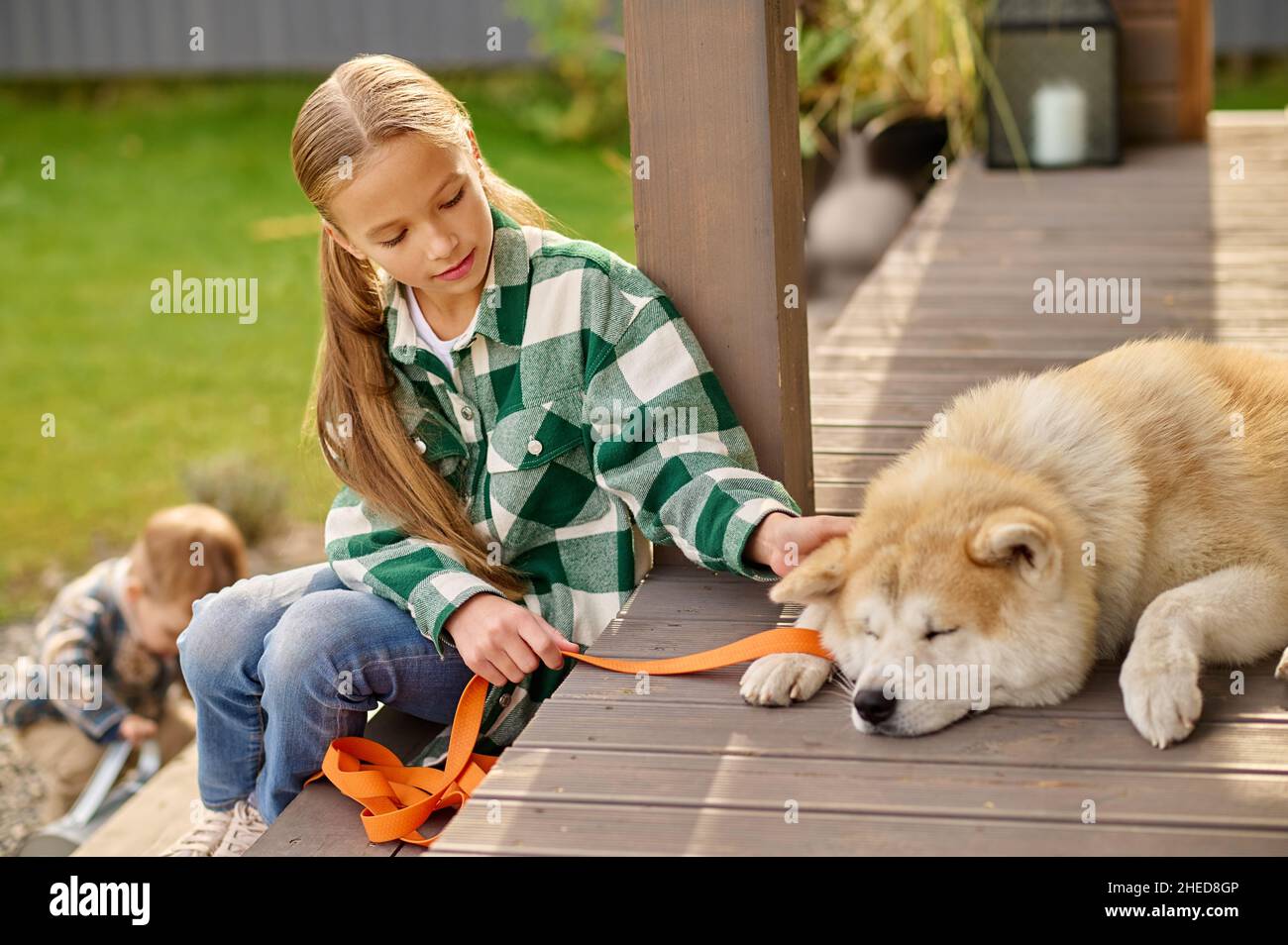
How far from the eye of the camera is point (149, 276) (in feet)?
27.6

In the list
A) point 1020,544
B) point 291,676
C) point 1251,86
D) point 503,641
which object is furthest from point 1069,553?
point 1251,86

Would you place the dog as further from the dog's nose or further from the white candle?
the white candle

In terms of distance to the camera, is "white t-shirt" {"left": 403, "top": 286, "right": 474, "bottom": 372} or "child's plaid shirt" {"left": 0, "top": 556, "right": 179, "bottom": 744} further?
"child's plaid shirt" {"left": 0, "top": 556, "right": 179, "bottom": 744}

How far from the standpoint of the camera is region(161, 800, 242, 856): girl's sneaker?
263 cm

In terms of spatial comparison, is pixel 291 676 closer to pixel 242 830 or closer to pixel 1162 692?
pixel 242 830

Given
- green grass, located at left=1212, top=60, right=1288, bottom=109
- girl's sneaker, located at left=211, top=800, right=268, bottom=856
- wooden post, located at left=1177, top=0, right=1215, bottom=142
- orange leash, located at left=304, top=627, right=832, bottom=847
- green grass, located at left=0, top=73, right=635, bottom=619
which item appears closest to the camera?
orange leash, located at left=304, top=627, right=832, bottom=847

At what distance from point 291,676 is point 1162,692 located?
55.4 inches

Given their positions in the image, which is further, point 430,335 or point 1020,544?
point 430,335

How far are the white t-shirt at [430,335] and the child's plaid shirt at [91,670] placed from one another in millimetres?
1974

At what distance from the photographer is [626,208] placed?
8.57 m

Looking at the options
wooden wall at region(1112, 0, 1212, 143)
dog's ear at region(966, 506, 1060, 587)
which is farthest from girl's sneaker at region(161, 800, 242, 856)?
wooden wall at region(1112, 0, 1212, 143)

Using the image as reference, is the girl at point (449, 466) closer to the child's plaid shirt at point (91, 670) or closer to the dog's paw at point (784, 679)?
the dog's paw at point (784, 679)

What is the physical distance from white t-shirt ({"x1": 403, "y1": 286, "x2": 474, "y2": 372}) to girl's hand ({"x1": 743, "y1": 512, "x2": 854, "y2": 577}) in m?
0.65
